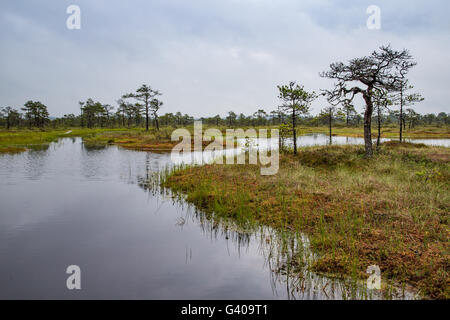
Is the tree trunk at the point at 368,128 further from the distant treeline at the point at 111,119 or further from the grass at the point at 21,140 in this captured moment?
the distant treeline at the point at 111,119

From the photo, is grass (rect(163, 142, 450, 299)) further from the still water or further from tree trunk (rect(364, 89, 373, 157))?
tree trunk (rect(364, 89, 373, 157))

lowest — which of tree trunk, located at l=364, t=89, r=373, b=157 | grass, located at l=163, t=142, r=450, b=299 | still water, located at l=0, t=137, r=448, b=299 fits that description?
still water, located at l=0, t=137, r=448, b=299

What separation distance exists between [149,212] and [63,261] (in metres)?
4.18

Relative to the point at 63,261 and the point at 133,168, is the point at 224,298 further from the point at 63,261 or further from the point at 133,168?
the point at 133,168

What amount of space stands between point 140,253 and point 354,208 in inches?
292

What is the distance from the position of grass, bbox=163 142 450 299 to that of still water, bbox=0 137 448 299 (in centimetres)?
79

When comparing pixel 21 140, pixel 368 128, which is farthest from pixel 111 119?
pixel 368 128

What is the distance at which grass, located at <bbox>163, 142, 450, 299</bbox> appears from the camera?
582 centimetres

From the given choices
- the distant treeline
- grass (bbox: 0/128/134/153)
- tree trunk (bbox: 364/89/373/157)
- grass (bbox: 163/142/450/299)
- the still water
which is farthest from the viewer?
the distant treeline

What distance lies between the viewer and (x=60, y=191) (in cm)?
1375

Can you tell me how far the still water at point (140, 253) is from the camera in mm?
5406

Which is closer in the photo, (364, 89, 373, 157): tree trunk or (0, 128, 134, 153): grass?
(364, 89, 373, 157): tree trunk

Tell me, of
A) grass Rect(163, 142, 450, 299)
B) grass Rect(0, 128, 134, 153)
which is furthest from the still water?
grass Rect(0, 128, 134, 153)
